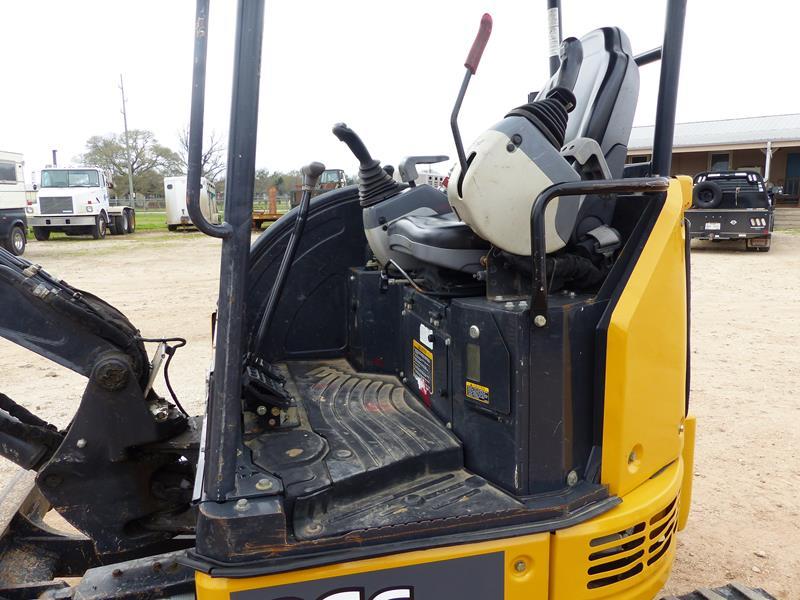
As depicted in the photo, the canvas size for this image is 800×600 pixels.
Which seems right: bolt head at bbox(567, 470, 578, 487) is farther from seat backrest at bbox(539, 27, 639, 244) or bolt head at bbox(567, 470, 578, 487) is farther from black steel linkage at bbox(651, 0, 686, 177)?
black steel linkage at bbox(651, 0, 686, 177)

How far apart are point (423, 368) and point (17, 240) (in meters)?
17.5

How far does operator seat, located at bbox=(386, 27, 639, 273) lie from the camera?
212 cm

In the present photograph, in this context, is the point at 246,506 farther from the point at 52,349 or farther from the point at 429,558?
the point at 52,349

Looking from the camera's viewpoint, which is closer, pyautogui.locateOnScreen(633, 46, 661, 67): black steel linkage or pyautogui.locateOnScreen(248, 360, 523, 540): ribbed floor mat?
pyautogui.locateOnScreen(248, 360, 523, 540): ribbed floor mat

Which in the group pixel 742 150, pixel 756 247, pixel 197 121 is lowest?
pixel 756 247

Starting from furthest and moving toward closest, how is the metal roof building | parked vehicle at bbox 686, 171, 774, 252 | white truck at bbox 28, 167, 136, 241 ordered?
the metal roof building < white truck at bbox 28, 167, 136, 241 < parked vehicle at bbox 686, 171, 774, 252

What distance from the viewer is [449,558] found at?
166cm

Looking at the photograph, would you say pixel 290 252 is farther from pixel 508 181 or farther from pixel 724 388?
pixel 724 388

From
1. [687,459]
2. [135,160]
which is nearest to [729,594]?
[687,459]

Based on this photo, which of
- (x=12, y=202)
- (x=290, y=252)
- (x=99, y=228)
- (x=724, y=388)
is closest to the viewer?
(x=290, y=252)

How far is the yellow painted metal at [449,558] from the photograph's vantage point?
1539 millimetres

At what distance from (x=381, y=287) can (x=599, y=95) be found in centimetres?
123

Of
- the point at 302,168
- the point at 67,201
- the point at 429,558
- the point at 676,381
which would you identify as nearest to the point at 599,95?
the point at 676,381

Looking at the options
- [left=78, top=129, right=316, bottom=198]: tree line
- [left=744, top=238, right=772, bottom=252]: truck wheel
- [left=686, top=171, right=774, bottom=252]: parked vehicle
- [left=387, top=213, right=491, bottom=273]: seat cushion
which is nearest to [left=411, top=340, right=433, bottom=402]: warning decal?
[left=387, top=213, right=491, bottom=273]: seat cushion
